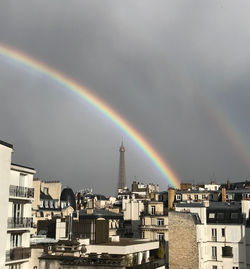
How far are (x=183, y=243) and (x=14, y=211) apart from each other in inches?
1093

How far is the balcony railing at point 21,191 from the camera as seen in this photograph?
91.7 feet

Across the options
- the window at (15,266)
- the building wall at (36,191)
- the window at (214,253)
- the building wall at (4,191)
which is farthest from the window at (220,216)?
the building wall at (4,191)

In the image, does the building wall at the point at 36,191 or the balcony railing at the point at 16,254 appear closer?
the balcony railing at the point at 16,254

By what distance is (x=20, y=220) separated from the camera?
2872cm

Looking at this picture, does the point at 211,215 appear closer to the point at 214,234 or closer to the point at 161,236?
the point at 214,234

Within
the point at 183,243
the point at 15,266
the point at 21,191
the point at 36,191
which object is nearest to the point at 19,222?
the point at 21,191

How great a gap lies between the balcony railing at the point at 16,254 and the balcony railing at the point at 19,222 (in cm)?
152

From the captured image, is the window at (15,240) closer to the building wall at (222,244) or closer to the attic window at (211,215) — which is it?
the building wall at (222,244)

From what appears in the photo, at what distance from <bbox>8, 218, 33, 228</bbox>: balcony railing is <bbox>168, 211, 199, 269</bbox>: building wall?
25949mm

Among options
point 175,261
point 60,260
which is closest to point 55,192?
point 175,261

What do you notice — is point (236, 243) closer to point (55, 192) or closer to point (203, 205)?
point (203, 205)

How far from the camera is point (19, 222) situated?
2850 cm

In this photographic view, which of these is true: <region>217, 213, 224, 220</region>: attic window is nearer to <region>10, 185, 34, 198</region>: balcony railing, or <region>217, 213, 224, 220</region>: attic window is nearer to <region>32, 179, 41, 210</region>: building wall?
<region>32, 179, 41, 210</region>: building wall

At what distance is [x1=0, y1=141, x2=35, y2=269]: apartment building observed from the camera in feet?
85.4
